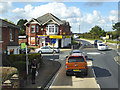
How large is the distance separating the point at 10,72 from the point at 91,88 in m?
5.16

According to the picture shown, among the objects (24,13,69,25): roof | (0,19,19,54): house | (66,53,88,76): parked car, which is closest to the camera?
(66,53,88,76): parked car

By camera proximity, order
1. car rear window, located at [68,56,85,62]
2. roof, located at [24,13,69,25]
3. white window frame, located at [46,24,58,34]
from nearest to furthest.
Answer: car rear window, located at [68,56,85,62], roof, located at [24,13,69,25], white window frame, located at [46,24,58,34]

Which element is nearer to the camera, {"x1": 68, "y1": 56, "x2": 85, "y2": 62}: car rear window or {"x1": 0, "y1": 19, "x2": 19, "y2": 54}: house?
{"x1": 68, "y1": 56, "x2": 85, "y2": 62}: car rear window

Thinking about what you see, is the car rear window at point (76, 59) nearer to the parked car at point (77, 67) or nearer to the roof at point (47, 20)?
the parked car at point (77, 67)

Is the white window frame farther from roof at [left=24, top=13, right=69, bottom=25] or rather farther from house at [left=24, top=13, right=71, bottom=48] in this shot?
roof at [left=24, top=13, right=69, bottom=25]

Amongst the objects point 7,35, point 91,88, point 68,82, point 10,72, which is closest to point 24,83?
point 10,72

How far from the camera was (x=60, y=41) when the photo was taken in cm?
4353

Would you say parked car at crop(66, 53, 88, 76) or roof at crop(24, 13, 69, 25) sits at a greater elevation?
roof at crop(24, 13, 69, 25)

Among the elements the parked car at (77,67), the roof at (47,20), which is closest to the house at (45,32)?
the roof at (47,20)

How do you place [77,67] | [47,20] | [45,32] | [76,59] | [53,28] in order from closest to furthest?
1. [77,67]
2. [76,59]
3. [53,28]
4. [45,32]
5. [47,20]

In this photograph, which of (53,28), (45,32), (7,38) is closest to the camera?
(7,38)

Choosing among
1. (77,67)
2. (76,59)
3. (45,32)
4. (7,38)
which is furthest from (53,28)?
(77,67)

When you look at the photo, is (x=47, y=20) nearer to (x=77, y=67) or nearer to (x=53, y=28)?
(x=53, y=28)

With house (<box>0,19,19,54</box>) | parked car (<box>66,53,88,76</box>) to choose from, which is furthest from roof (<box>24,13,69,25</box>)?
parked car (<box>66,53,88,76</box>)
